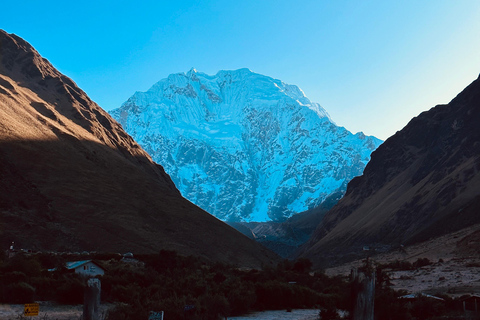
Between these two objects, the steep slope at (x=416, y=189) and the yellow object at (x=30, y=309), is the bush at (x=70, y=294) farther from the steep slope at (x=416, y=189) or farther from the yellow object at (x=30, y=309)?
the steep slope at (x=416, y=189)

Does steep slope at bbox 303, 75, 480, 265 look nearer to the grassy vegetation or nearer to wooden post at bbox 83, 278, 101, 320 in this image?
the grassy vegetation

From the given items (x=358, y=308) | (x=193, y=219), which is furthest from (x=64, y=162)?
(x=358, y=308)

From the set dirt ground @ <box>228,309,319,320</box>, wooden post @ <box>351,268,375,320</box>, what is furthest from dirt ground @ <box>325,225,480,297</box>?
wooden post @ <box>351,268,375,320</box>

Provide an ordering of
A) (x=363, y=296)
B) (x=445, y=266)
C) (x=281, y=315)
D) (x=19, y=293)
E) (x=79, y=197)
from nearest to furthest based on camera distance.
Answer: (x=363, y=296), (x=19, y=293), (x=281, y=315), (x=445, y=266), (x=79, y=197)

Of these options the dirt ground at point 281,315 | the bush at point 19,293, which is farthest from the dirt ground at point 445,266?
the bush at point 19,293

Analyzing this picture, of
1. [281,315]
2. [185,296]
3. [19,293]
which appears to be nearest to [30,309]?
[185,296]

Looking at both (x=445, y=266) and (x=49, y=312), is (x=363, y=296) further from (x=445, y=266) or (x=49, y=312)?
(x=445, y=266)
